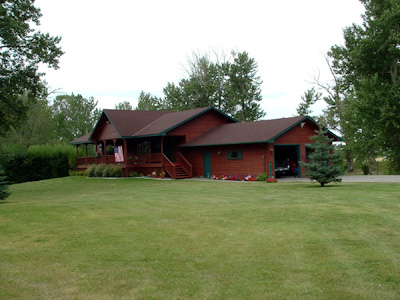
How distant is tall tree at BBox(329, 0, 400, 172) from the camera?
30.1 m

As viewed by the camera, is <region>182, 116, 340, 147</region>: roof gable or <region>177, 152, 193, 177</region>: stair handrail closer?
<region>182, 116, 340, 147</region>: roof gable

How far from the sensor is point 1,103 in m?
21.7

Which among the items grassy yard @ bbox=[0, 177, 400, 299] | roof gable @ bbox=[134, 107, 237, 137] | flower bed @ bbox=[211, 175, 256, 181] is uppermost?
roof gable @ bbox=[134, 107, 237, 137]

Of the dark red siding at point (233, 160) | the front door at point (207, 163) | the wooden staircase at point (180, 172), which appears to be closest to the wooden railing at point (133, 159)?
the wooden staircase at point (180, 172)

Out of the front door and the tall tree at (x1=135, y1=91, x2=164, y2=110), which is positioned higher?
the tall tree at (x1=135, y1=91, x2=164, y2=110)

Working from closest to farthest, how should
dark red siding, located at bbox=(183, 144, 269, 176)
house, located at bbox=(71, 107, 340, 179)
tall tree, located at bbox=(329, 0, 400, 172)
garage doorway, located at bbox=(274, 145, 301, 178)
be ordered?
dark red siding, located at bbox=(183, 144, 269, 176) < house, located at bbox=(71, 107, 340, 179) < garage doorway, located at bbox=(274, 145, 301, 178) < tall tree, located at bbox=(329, 0, 400, 172)

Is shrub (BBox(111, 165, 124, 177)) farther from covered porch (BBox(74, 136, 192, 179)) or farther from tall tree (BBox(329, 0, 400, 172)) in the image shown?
tall tree (BBox(329, 0, 400, 172))

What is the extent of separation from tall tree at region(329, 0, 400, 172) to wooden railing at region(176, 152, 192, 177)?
517 inches

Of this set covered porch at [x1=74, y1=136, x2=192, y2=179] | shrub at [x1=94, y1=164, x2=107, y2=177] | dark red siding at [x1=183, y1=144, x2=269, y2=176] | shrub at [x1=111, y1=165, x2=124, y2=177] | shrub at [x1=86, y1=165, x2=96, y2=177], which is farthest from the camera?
shrub at [x1=86, y1=165, x2=96, y2=177]

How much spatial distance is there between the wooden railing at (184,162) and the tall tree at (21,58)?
1156cm

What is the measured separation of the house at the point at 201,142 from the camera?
1094 inches

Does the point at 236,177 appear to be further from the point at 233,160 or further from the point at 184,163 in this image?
the point at 184,163

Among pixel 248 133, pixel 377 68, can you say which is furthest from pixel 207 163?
pixel 377 68

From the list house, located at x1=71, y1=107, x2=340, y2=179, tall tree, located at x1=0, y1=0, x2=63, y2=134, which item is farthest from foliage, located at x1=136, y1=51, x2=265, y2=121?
tall tree, located at x1=0, y1=0, x2=63, y2=134
